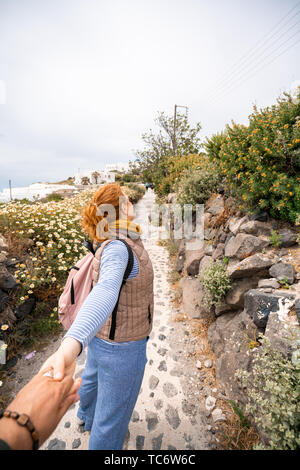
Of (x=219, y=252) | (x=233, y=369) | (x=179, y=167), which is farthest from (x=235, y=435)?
(x=179, y=167)

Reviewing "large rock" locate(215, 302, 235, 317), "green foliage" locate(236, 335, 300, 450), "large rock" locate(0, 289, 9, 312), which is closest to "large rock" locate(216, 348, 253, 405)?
"green foliage" locate(236, 335, 300, 450)

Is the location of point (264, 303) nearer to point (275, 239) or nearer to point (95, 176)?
point (275, 239)

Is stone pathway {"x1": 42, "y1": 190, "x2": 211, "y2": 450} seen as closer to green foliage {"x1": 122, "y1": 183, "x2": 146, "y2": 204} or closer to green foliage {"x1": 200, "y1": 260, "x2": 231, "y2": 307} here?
green foliage {"x1": 200, "y1": 260, "x2": 231, "y2": 307}

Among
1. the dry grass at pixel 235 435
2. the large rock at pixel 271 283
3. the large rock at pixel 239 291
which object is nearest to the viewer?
the dry grass at pixel 235 435

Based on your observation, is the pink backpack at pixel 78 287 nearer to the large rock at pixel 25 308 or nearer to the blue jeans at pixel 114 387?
the blue jeans at pixel 114 387

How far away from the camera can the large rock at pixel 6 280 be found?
3.24m

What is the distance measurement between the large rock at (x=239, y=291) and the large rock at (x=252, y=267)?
8cm

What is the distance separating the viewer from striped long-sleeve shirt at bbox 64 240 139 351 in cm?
93

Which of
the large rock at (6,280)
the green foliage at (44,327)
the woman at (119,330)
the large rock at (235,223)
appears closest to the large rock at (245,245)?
the large rock at (235,223)

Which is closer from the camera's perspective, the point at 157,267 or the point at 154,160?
the point at 157,267

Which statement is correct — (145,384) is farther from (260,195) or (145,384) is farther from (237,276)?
(260,195)

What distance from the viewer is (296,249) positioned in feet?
9.82

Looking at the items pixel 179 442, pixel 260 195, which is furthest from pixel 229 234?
pixel 179 442

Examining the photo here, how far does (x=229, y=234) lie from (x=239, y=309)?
57.3 inches
